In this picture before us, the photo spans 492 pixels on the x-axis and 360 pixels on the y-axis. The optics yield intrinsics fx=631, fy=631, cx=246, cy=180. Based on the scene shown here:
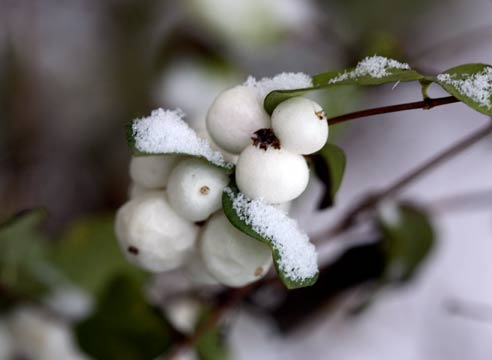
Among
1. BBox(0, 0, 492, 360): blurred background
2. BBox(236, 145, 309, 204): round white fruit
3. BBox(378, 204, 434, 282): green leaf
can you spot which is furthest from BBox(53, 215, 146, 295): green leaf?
BBox(236, 145, 309, 204): round white fruit

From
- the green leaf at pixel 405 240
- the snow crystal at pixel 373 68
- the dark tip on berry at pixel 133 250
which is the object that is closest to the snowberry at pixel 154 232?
the dark tip on berry at pixel 133 250

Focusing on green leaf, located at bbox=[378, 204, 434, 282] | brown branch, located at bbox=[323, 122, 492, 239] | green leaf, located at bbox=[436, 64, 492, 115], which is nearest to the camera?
green leaf, located at bbox=[436, 64, 492, 115]

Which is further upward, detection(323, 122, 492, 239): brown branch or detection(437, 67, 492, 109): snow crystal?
detection(437, 67, 492, 109): snow crystal

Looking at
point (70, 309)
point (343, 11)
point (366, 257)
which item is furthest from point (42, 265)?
point (343, 11)

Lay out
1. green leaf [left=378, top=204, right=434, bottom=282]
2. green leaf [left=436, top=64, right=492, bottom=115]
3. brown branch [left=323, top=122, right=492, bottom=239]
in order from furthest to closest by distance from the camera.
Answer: green leaf [left=378, top=204, right=434, bottom=282]
brown branch [left=323, top=122, right=492, bottom=239]
green leaf [left=436, top=64, right=492, bottom=115]

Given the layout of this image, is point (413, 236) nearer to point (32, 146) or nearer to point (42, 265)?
point (42, 265)

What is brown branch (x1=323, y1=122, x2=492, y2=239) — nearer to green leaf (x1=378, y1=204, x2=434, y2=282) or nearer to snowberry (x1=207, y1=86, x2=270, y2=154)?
green leaf (x1=378, y1=204, x2=434, y2=282)
